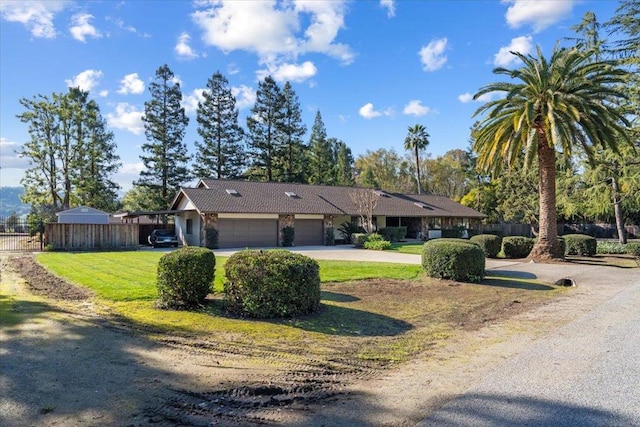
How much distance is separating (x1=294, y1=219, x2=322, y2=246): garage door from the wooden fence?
10.7 metres

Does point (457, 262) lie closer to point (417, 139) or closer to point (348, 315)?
point (348, 315)

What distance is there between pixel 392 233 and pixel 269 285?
87.2 ft

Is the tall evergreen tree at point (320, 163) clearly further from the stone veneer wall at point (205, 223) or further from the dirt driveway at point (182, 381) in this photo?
the dirt driveway at point (182, 381)

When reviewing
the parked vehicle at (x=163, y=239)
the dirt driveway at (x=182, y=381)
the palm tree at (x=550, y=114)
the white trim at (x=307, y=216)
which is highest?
the palm tree at (x=550, y=114)

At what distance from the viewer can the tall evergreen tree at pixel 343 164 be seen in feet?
194

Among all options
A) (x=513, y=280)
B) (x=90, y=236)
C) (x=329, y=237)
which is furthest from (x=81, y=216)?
(x=513, y=280)

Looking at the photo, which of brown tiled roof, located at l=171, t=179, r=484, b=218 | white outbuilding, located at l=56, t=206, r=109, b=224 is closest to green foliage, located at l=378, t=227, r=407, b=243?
brown tiled roof, located at l=171, t=179, r=484, b=218

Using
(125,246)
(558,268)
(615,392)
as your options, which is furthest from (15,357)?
(125,246)

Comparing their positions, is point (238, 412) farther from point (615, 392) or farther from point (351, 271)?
point (351, 271)

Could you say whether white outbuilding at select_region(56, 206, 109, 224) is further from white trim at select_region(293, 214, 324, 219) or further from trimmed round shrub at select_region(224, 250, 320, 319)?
trimmed round shrub at select_region(224, 250, 320, 319)

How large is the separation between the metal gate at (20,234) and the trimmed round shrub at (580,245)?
95.4 ft

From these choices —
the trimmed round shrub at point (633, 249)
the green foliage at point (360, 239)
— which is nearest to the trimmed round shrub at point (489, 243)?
the trimmed round shrub at point (633, 249)

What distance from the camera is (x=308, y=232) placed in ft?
102

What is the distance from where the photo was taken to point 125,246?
85.7ft
